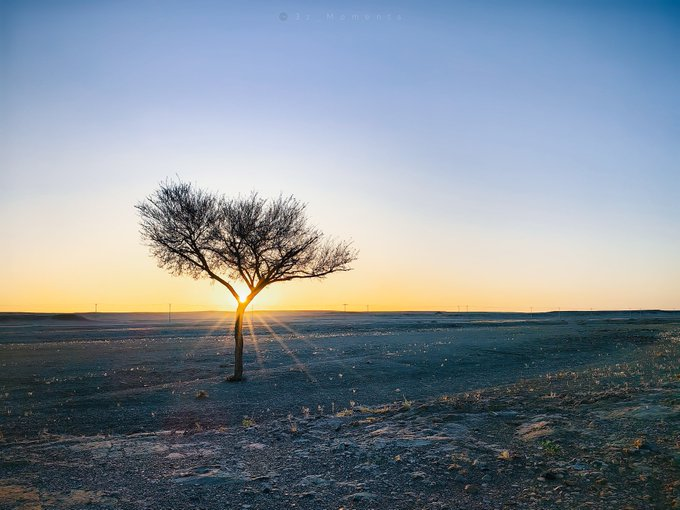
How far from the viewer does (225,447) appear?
11023 millimetres

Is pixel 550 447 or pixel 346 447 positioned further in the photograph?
pixel 346 447

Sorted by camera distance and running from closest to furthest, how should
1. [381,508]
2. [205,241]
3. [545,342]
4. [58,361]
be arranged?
[381,508]
[205,241]
[58,361]
[545,342]

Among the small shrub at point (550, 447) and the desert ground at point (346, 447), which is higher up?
the small shrub at point (550, 447)

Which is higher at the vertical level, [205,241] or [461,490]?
[205,241]

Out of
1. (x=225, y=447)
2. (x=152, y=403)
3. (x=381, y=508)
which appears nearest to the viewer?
(x=381, y=508)

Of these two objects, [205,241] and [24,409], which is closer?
[24,409]

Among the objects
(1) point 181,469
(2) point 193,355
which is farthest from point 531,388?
(2) point 193,355

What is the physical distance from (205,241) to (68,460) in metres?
15.1

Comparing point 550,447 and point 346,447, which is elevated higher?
point 550,447

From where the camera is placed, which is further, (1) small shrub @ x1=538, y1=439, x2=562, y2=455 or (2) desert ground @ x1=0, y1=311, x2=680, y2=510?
(1) small shrub @ x1=538, y1=439, x2=562, y2=455

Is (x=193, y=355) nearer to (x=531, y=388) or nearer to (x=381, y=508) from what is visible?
(x=531, y=388)

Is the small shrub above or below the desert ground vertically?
above

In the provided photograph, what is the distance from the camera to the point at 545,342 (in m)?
42.5

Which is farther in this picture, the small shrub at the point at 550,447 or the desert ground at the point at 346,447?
the small shrub at the point at 550,447
